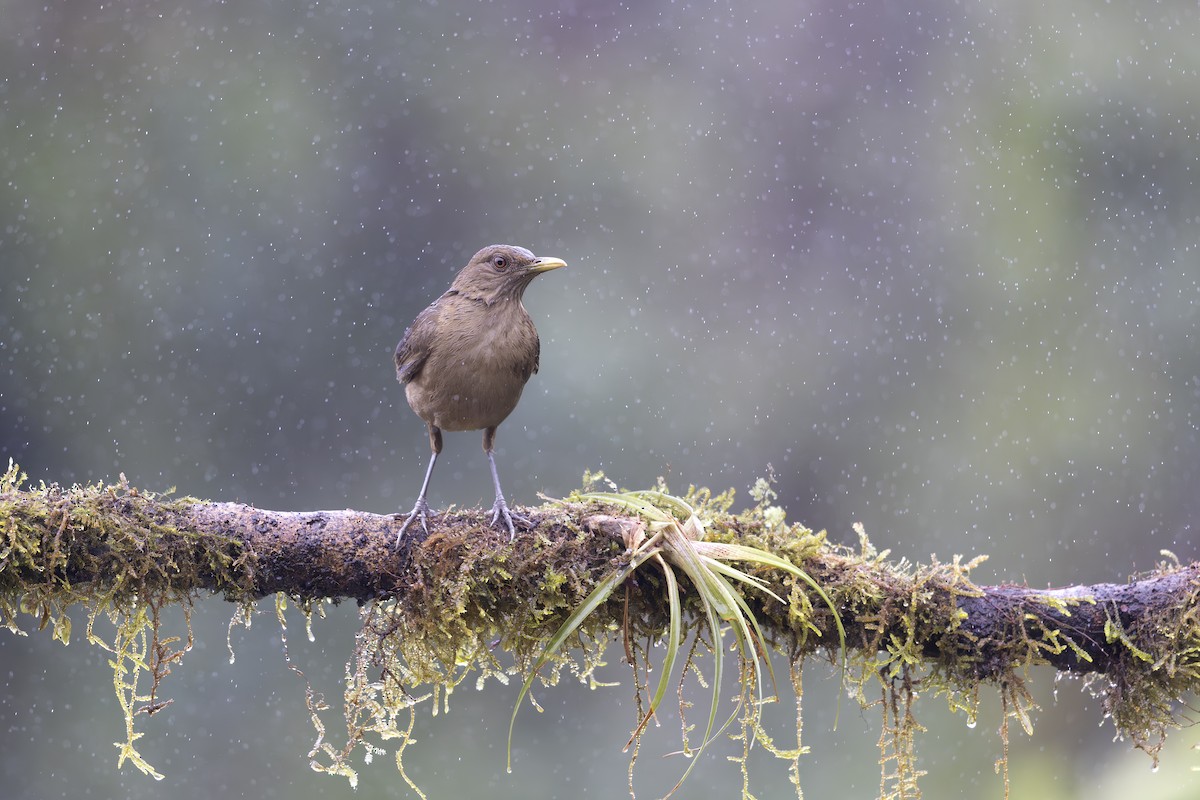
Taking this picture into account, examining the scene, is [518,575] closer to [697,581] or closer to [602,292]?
[697,581]

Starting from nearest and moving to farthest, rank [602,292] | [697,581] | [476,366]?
[697,581] → [476,366] → [602,292]

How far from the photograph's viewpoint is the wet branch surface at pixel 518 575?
80.3 inches

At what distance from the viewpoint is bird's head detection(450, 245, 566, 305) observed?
2762 mm

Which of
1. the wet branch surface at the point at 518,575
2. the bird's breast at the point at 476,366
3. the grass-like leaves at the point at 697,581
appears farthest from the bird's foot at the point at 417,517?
the bird's breast at the point at 476,366

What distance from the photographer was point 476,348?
2.66 meters

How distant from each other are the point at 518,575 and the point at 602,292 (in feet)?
25.8

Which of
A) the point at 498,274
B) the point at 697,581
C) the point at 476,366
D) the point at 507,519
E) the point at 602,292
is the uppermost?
the point at 602,292

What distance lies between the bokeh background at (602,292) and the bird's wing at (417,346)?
3.80 metres

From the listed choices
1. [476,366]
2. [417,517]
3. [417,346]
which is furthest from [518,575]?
[417,346]

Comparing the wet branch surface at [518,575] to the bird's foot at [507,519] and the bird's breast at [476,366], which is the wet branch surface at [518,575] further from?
the bird's breast at [476,366]

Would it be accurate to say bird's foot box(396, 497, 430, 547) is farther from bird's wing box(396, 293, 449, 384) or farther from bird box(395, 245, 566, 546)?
bird's wing box(396, 293, 449, 384)

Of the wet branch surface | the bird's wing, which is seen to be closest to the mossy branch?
the wet branch surface

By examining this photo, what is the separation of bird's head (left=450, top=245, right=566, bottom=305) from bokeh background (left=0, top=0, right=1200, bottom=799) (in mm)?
3945

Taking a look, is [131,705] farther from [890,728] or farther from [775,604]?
[890,728]
